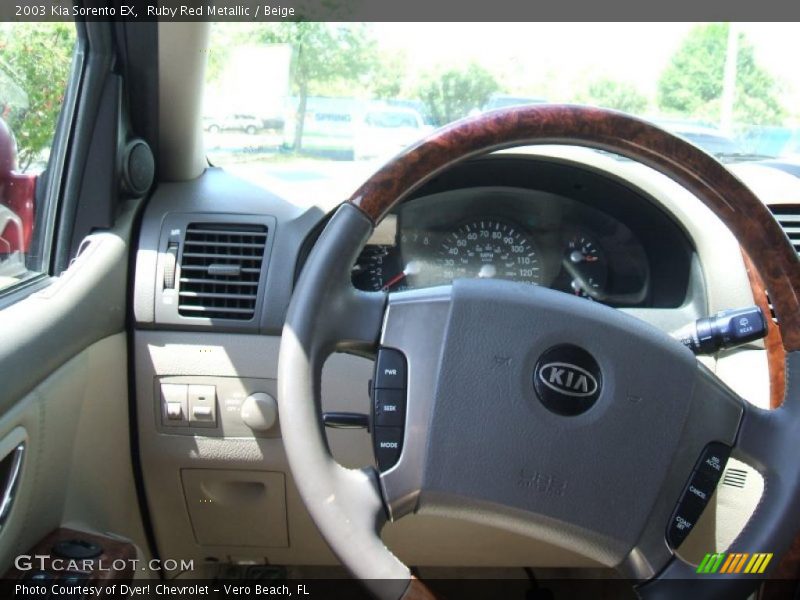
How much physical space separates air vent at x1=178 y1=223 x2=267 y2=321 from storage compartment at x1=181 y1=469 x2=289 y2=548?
471 mm

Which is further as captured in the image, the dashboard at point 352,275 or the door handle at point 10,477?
the dashboard at point 352,275

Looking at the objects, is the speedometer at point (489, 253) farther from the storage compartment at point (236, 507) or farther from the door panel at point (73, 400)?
the door panel at point (73, 400)

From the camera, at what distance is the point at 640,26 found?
2.22 meters

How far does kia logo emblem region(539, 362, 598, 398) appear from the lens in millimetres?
1309

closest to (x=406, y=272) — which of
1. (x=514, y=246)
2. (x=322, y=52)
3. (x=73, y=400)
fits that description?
(x=514, y=246)

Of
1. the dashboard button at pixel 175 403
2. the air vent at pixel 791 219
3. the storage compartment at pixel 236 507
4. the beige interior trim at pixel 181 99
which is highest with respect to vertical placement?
the beige interior trim at pixel 181 99

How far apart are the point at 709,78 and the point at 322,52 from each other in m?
1.07

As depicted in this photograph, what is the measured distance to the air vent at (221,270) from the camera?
2.18m

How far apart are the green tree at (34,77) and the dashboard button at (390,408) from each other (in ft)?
4.22

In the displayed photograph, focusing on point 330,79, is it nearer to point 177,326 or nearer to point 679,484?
point 177,326

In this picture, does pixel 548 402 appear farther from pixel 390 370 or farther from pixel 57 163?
pixel 57 163

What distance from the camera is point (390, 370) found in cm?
132

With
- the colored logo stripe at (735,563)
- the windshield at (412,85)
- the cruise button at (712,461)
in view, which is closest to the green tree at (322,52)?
the windshield at (412,85)

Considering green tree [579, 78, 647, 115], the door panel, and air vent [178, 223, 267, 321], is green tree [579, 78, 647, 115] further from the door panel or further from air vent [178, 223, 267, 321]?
the door panel
